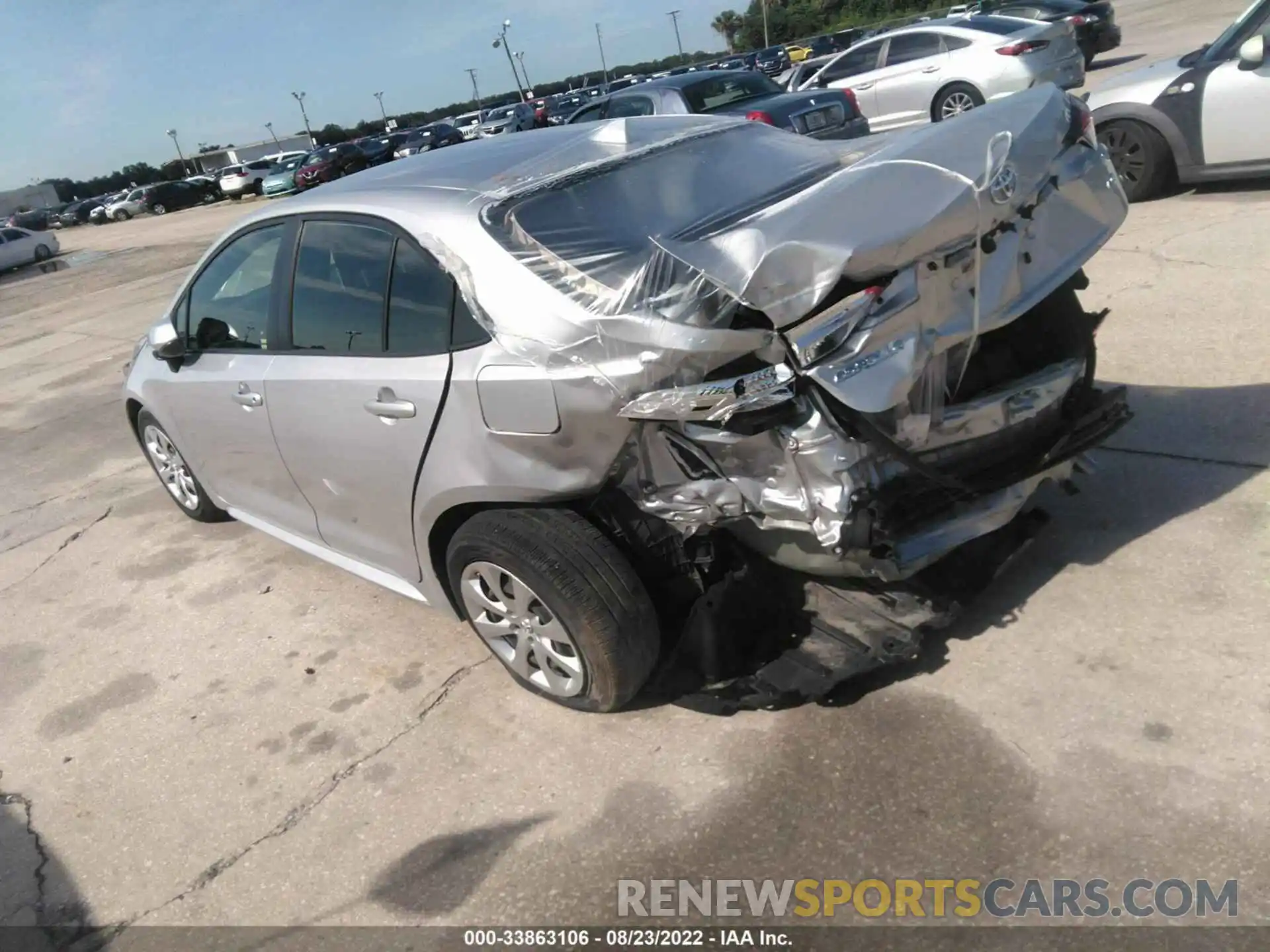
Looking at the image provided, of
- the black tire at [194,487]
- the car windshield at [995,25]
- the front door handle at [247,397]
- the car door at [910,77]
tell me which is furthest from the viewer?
the car door at [910,77]

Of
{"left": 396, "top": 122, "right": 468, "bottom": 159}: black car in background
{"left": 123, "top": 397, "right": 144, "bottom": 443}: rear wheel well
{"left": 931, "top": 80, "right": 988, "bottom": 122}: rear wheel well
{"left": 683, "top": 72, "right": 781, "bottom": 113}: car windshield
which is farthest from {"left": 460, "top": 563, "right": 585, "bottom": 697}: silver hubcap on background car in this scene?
{"left": 396, "top": 122, "right": 468, "bottom": 159}: black car in background

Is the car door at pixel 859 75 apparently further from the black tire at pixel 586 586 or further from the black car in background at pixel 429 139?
the black car in background at pixel 429 139

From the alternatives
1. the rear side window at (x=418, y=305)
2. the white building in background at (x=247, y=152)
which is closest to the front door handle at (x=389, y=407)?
the rear side window at (x=418, y=305)

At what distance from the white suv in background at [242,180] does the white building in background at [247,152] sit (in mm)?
35834

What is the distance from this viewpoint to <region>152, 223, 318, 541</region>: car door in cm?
402

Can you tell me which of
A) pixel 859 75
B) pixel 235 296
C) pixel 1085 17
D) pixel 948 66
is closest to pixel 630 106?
pixel 859 75

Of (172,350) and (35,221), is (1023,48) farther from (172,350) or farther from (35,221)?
(35,221)

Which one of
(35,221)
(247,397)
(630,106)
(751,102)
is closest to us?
(247,397)

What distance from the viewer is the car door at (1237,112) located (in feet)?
22.6

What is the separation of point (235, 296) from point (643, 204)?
199cm

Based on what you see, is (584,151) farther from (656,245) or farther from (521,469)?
(521,469)

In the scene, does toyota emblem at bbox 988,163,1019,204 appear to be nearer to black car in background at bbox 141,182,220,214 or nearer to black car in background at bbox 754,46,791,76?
black car in background at bbox 754,46,791,76

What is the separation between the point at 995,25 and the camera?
13344 mm

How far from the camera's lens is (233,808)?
330cm
